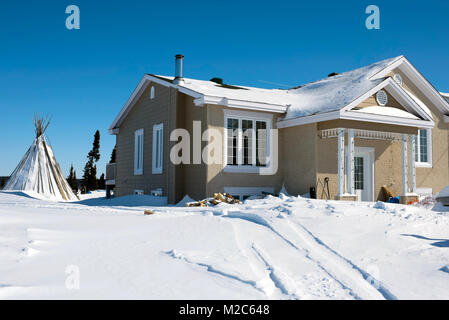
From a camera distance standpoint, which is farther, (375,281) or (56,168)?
(56,168)

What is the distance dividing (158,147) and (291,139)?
16.4ft

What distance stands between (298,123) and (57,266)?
10231 millimetres

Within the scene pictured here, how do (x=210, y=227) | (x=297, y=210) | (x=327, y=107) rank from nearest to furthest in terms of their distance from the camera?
(x=210, y=227)
(x=297, y=210)
(x=327, y=107)

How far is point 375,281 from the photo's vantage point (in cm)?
484

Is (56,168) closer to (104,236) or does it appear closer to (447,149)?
(104,236)

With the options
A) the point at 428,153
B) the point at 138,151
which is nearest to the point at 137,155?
the point at 138,151

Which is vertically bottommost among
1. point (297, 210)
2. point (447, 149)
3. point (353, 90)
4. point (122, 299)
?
point (122, 299)

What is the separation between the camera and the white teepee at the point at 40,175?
17953 mm

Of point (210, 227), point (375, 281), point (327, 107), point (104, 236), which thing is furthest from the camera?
point (327, 107)

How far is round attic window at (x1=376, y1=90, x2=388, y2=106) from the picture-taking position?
14.4 meters

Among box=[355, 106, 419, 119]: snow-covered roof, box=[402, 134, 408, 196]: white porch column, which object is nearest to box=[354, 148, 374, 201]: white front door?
box=[402, 134, 408, 196]: white porch column

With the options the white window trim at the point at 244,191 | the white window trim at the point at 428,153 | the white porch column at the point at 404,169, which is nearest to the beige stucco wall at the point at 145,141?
the white window trim at the point at 244,191

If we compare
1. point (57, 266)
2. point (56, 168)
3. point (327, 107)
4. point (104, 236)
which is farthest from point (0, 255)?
point (56, 168)

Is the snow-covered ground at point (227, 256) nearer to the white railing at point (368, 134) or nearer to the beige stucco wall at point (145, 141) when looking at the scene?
the white railing at point (368, 134)
